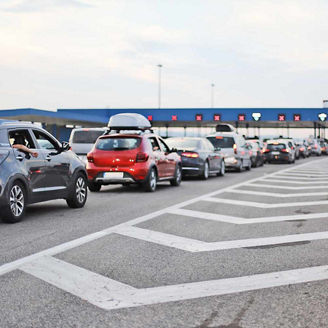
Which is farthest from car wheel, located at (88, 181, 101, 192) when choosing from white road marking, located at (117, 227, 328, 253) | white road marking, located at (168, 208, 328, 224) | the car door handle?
white road marking, located at (117, 227, 328, 253)

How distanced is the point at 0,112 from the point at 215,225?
161ft

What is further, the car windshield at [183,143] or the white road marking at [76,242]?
the car windshield at [183,143]

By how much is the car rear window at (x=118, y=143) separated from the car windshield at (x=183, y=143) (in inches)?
237

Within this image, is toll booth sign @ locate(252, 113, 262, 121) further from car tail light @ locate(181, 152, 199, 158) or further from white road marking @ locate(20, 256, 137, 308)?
white road marking @ locate(20, 256, 137, 308)

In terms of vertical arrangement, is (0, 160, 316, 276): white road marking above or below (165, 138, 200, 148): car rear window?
below

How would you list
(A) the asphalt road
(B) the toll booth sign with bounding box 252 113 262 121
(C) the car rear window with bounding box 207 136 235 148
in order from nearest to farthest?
(A) the asphalt road → (C) the car rear window with bounding box 207 136 235 148 → (B) the toll booth sign with bounding box 252 113 262 121

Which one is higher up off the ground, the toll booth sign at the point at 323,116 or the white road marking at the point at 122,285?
the toll booth sign at the point at 323,116

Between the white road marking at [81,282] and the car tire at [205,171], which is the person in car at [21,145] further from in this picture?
the car tire at [205,171]

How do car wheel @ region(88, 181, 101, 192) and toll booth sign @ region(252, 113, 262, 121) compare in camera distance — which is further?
toll booth sign @ region(252, 113, 262, 121)

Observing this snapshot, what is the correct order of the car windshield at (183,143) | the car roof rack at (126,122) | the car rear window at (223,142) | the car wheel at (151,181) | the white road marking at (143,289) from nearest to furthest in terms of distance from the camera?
the white road marking at (143,289) < the car wheel at (151,181) < the car windshield at (183,143) < the car roof rack at (126,122) < the car rear window at (223,142)

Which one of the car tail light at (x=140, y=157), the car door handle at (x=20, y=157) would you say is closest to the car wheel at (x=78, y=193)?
the car door handle at (x=20, y=157)

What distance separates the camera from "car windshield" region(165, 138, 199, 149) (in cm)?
2133

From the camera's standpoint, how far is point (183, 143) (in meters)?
21.6

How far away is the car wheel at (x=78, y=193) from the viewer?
11406 mm
